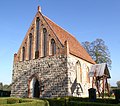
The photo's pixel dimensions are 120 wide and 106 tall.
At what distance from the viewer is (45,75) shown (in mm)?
21875

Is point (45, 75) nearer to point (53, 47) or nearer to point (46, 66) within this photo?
point (46, 66)

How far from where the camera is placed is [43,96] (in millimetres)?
21344

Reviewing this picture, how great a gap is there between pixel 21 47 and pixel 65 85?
9.16 m

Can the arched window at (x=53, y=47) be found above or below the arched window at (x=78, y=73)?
above

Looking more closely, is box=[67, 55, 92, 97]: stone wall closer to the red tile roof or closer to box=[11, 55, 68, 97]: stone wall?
box=[11, 55, 68, 97]: stone wall

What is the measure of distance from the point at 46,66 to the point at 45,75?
3.72 feet

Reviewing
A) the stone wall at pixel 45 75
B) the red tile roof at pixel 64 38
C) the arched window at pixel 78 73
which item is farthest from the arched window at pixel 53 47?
the arched window at pixel 78 73

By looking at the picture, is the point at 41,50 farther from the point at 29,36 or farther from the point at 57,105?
the point at 57,105

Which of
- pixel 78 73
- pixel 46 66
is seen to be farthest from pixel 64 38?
pixel 78 73

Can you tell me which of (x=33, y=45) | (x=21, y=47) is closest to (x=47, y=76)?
(x=33, y=45)

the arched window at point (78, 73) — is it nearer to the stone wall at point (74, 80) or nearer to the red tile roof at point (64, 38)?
the stone wall at point (74, 80)

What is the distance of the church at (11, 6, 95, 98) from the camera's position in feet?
67.9

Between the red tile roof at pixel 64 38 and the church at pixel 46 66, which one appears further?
the red tile roof at pixel 64 38

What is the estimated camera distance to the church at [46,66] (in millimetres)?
20703
